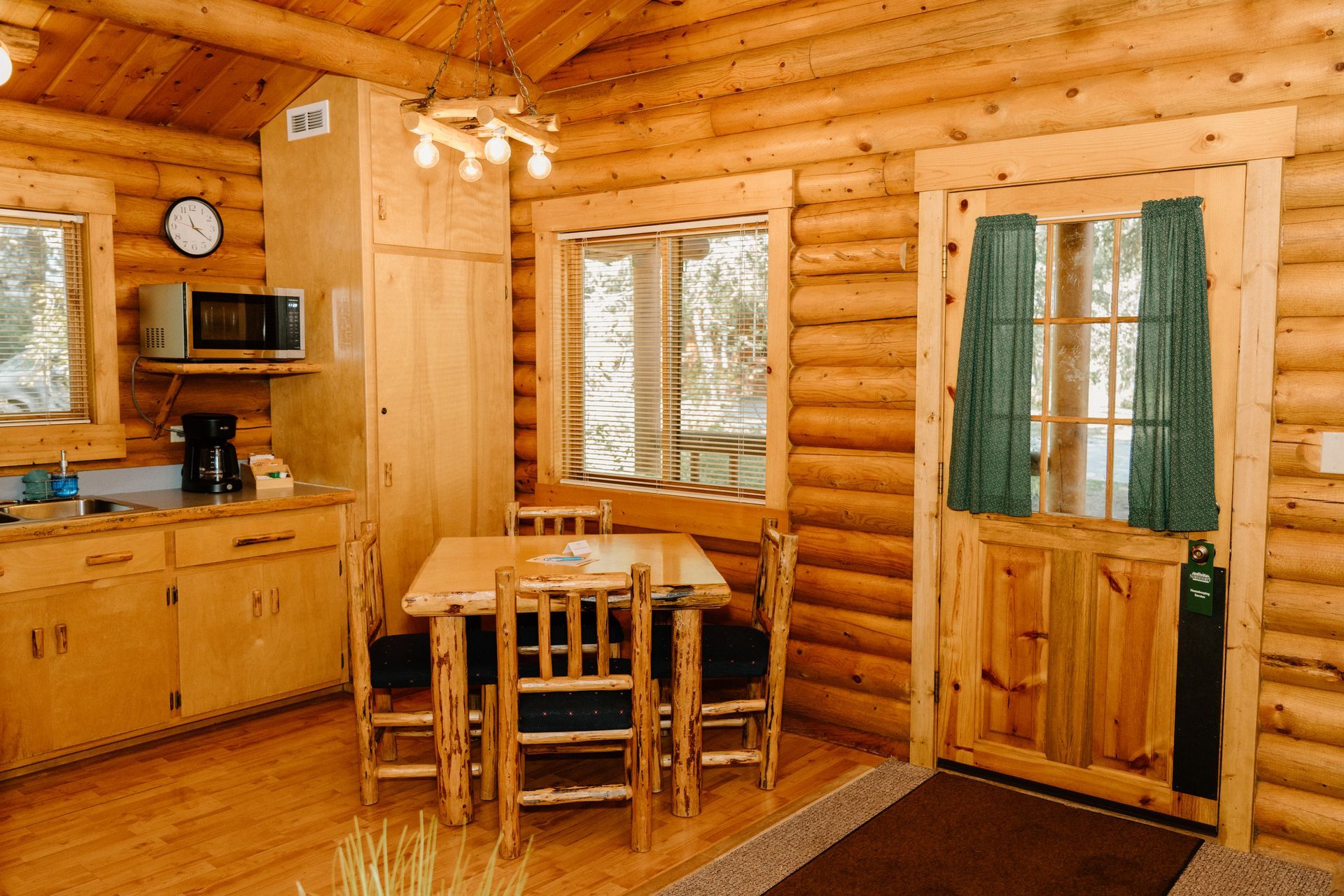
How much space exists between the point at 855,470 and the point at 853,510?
17 centimetres

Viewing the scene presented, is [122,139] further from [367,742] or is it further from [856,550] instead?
[856,550]

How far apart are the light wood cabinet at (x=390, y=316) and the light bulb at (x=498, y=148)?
1.59m

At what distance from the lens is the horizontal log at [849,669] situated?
4164 mm

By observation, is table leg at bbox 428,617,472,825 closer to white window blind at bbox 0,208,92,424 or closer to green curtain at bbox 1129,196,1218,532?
white window blind at bbox 0,208,92,424

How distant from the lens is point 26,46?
146 inches

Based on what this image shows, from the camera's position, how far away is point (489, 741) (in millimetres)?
3633

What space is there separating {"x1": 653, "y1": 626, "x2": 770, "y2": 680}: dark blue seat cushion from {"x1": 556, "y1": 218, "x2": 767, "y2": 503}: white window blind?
0.84 metres


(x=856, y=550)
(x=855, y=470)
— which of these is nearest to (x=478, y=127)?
(x=855, y=470)

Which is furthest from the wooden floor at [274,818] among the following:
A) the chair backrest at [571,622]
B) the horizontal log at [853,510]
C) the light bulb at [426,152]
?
the light bulb at [426,152]

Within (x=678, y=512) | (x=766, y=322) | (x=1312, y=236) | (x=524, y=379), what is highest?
(x=1312, y=236)

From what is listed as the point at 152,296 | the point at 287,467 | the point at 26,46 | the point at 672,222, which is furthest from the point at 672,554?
the point at 26,46

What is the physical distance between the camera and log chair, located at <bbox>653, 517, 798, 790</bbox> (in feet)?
11.9

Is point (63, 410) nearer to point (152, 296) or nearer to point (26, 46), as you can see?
point (152, 296)

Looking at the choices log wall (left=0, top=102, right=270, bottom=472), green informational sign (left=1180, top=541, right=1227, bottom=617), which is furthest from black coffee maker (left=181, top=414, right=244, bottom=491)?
green informational sign (left=1180, top=541, right=1227, bottom=617)
